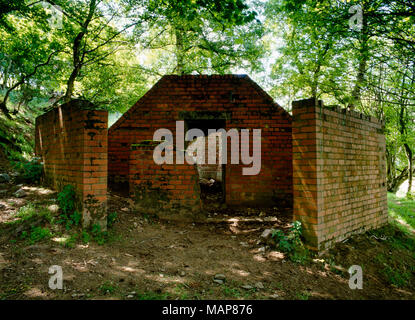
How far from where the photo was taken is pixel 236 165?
6402 mm

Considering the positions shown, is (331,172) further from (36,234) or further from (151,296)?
(36,234)

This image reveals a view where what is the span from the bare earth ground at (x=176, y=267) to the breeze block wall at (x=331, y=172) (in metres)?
0.36

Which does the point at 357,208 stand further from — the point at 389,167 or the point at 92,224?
the point at 389,167

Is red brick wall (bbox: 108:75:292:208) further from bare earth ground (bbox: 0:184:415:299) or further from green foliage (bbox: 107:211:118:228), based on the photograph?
green foliage (bbox: 107:211:118:228)

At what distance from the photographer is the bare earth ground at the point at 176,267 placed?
2.55m

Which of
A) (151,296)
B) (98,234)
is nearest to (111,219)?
(98,234)

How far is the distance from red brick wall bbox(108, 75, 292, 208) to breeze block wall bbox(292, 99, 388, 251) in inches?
73.5

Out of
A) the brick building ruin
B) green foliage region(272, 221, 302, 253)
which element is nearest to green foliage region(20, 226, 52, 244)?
the brick building ruin

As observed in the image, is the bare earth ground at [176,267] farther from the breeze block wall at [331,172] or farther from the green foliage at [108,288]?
the breeze block wall at [331,172]

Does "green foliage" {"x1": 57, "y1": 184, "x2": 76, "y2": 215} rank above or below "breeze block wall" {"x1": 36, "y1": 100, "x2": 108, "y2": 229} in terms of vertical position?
below

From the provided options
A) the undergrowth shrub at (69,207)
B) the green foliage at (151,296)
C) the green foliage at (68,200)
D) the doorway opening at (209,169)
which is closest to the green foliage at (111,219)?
the undergrowth shrub at (69,207)

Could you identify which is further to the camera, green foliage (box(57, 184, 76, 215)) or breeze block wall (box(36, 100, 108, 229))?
green foliage (box(57, 184, 76, 215))

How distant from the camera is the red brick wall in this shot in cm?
636

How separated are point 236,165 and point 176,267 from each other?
3642 millimetres
